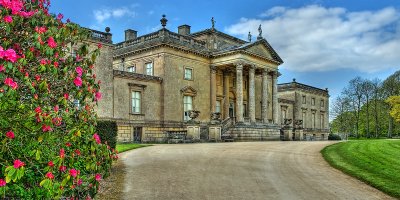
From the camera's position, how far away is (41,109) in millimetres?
5113

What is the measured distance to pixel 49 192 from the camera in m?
4.72

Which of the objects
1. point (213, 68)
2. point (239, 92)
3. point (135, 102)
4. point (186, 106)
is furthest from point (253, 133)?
point (135, 102)

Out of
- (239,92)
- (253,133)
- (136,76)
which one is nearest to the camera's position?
(136,76)

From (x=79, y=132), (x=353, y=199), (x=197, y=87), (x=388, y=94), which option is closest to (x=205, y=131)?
(x=197, y=87)

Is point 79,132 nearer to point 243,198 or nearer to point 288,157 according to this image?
point 243,198

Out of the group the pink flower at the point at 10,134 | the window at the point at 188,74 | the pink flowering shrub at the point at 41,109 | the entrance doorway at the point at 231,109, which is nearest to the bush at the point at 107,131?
the pink flowering shrub at the point at 41,109

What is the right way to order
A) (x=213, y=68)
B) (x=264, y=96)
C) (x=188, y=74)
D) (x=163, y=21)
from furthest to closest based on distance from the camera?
(x=264, y=96)
(x=213, y=68)
(x=188, y=74)
(x=163, y=21)

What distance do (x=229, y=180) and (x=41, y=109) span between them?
27.4ft

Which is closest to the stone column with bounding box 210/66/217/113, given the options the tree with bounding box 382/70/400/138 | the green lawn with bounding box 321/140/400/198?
the green lawn with bounding box 321/140/400/198

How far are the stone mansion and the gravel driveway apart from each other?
17.2 metres

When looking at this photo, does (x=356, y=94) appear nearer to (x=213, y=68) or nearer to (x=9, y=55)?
(x=213, y=68)

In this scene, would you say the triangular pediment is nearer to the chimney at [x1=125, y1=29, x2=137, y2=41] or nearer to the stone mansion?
the stone mansion

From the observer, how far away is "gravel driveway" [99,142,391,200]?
10.7 metres

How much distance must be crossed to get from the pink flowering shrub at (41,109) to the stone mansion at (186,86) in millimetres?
27082
